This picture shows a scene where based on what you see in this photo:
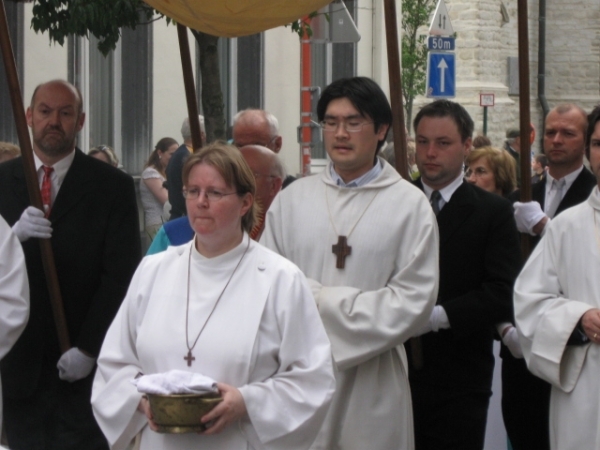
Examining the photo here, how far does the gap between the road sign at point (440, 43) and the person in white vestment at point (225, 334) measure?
36.1 feet

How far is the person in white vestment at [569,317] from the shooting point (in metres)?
4.54

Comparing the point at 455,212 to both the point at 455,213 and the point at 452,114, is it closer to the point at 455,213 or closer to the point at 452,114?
the point at 455,213

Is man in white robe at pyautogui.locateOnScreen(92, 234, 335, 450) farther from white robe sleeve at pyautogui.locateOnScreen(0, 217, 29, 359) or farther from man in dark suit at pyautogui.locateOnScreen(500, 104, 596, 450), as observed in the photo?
man in dark suit at pyautogui.locateOnScreen(500, 104, 596, 450)

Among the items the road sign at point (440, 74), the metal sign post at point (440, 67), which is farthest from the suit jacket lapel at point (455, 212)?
the road sign at point (440, 74)

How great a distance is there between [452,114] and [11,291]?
1.95 metres

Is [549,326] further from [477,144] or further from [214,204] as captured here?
[477,144]

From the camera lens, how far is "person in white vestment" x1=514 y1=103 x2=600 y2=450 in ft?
14.9

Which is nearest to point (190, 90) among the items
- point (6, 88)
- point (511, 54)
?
point (6, 88)

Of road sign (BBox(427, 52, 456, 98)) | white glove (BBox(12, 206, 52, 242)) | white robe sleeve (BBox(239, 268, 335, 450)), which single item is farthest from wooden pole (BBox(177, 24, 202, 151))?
road sign (BBox(427, 52, 456, 98))

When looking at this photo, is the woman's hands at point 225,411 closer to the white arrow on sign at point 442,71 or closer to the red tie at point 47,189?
the red tie at point 47,189

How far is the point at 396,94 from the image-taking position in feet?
16.6

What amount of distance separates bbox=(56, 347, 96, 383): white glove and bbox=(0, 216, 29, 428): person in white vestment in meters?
0.44

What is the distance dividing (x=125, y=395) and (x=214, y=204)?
64 centimetres

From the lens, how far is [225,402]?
361 cm
